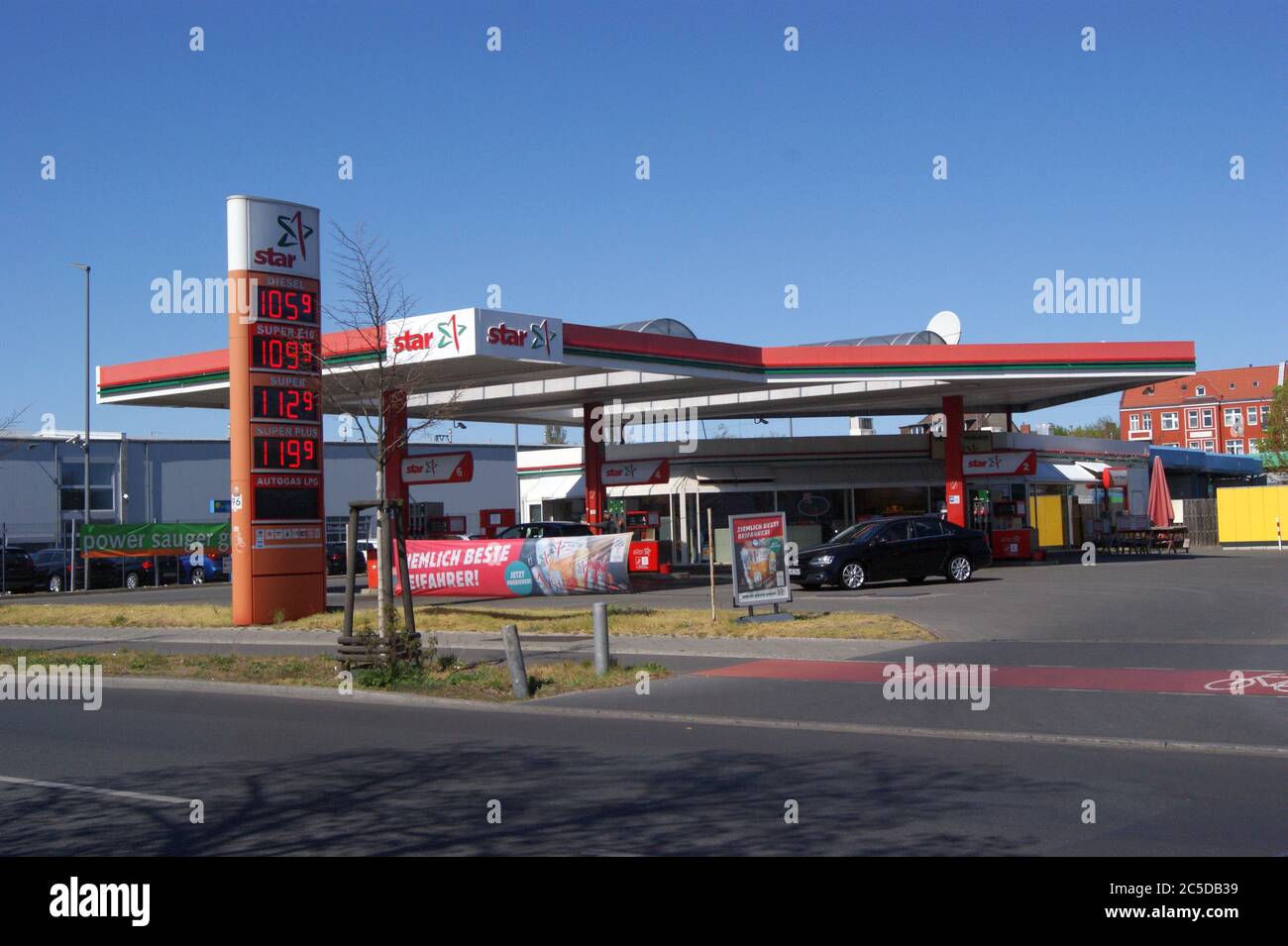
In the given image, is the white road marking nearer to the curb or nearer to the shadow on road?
the shadow on road

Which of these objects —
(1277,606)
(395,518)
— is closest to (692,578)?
(1277,606)

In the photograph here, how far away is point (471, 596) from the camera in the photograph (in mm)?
27859

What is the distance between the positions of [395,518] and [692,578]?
18.9 meters

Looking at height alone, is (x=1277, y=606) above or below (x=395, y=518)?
below

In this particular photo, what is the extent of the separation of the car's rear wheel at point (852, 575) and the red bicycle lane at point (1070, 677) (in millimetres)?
11659

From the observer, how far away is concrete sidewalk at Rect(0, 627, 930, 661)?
17.5 m

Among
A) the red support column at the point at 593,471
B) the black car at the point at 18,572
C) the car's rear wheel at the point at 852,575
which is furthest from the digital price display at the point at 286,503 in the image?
the black car at the point at 18,572

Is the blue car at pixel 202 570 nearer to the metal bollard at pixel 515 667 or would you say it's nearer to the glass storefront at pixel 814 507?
the glass storefront at pixel 814 507

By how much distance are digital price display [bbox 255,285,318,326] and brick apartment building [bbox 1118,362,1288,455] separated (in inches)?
3482

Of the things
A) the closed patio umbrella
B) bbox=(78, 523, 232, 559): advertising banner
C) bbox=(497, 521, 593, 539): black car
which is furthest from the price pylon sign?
the closed patio umbrella

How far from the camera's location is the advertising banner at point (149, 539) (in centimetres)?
4059

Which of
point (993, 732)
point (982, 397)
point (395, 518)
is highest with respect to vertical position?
point (982, 397)
